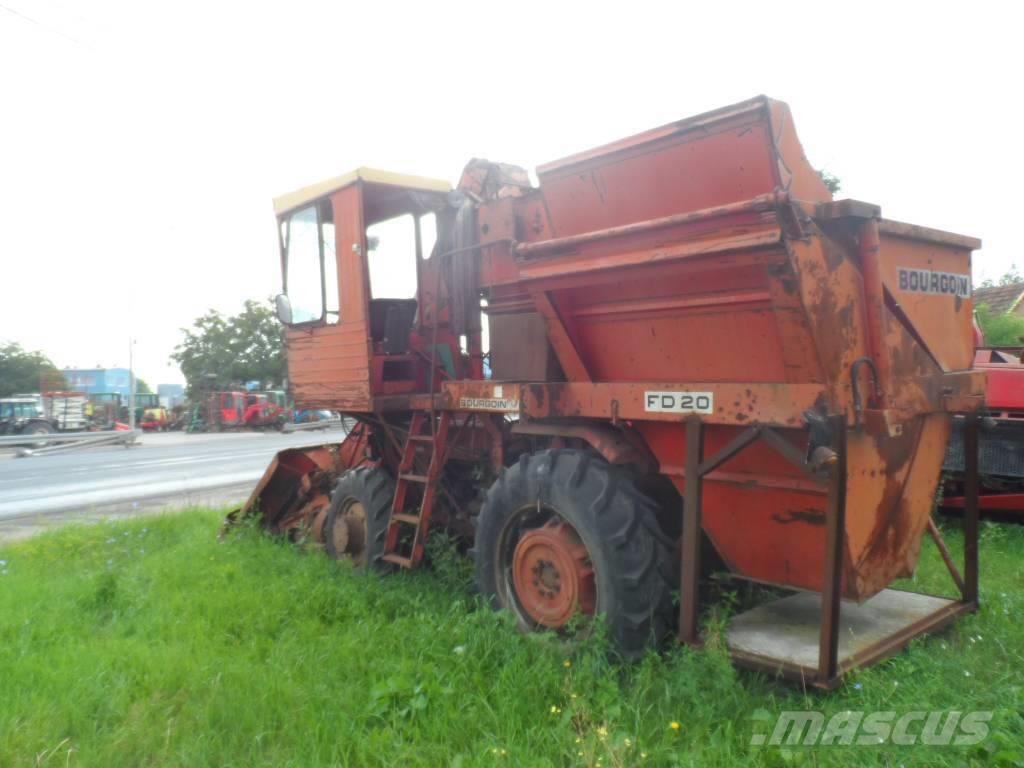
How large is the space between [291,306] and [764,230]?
13.8ft

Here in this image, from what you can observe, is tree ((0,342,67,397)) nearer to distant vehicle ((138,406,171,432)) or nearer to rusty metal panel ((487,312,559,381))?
distant vehicle ((138,406,171,432))

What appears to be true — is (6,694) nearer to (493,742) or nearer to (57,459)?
(493,742)

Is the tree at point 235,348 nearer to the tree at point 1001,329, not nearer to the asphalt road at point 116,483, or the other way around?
the asphalt road at point 116,483

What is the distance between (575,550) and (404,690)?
103cm

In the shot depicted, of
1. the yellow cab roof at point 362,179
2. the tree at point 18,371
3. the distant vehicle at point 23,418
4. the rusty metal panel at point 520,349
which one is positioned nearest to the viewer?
the rusty metal panel at point 520,349

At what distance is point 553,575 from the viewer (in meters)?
3.92

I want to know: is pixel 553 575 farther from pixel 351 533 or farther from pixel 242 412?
pixel 242 412

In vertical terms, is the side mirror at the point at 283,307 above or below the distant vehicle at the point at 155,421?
above

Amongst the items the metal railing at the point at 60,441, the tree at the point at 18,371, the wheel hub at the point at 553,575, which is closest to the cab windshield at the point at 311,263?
the wheel hub at the point at 553,575

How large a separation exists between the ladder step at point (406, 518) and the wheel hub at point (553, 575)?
112cm

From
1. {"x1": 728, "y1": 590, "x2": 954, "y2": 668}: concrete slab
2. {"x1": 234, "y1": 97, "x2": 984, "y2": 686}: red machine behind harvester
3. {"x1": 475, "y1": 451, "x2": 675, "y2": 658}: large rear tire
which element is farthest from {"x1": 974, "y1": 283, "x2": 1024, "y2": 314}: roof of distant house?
{"x1": 475, "y1": 451, "x2": 675, "y2": 658}: large rear tire

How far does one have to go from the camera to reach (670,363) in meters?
3.56

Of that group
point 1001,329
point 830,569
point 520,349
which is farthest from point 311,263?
point 1001,329

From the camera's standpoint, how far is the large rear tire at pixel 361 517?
214 inches
